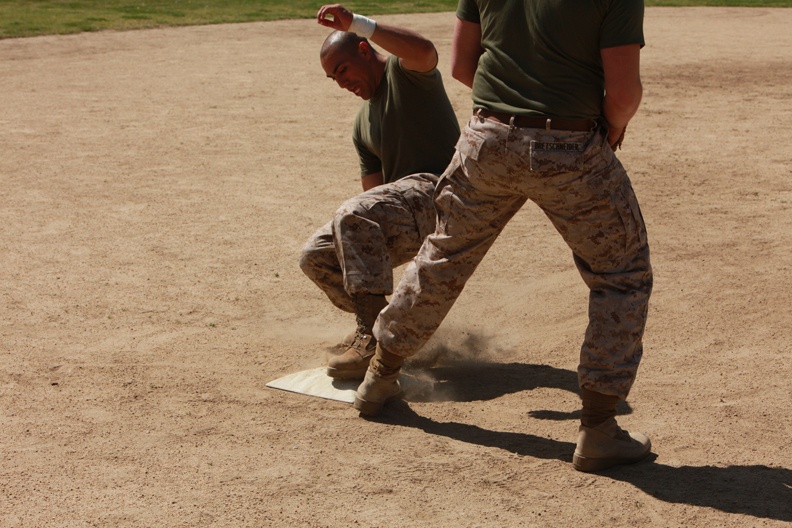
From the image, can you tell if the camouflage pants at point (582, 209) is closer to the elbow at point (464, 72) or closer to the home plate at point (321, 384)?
the elbow at point (464, 72)

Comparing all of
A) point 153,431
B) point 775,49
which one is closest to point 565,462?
point 153,431

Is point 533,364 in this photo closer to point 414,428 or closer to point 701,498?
point 414,428

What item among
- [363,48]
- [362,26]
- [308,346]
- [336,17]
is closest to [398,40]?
[362,26]

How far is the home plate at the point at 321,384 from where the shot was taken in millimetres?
4605

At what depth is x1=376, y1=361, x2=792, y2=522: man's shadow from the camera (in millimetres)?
3590

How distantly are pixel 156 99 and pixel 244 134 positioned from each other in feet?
6.62

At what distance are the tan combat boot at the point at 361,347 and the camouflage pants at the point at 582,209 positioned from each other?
2.49 ft

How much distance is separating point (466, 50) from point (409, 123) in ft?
2.72

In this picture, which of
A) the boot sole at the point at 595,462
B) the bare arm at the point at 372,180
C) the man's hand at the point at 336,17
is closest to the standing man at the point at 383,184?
the bare arm at the point at 372,180

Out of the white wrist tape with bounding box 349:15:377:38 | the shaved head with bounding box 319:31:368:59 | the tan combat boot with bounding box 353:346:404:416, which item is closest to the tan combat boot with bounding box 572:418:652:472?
the tan combat boot with bounding box 353:346:404:416

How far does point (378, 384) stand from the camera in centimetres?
431

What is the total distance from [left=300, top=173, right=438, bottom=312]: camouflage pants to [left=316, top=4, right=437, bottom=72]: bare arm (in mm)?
532

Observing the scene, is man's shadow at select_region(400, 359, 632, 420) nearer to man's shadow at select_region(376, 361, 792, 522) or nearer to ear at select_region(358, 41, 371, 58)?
man's shadow at select_region(376, 361, 792, 522)

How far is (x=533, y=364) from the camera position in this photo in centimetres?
508
